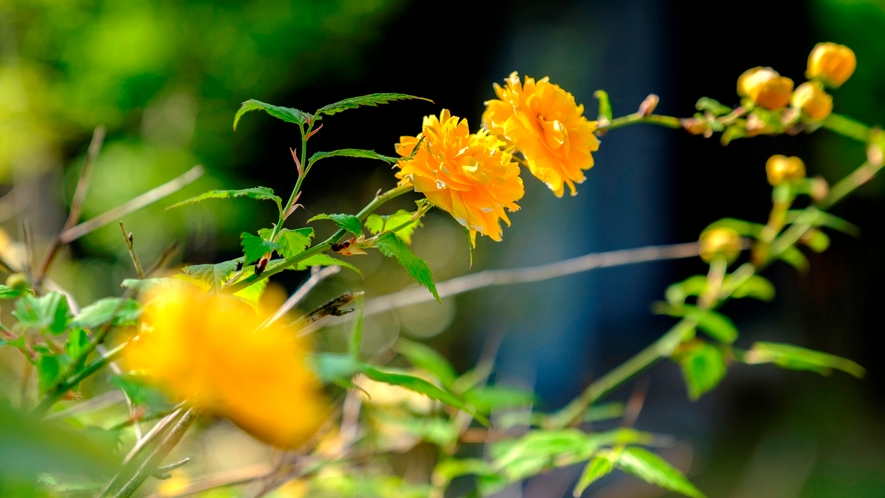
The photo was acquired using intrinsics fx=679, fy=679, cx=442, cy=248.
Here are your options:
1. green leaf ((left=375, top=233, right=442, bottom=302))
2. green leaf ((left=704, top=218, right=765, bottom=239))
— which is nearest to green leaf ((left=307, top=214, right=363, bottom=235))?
green leaf ((left=375, top=233, right=442, bottom=302))

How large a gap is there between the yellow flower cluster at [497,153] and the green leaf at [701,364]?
364mm

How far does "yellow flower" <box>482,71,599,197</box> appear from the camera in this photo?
0.31 m

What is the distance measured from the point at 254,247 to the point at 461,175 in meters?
0.09

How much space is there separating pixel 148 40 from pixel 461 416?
6.63 ft

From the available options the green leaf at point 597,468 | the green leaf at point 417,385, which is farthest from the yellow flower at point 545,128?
the green leaf at point 597,468

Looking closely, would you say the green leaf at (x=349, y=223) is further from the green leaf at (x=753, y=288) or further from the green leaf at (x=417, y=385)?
the green leaf at (x=753, y=288)

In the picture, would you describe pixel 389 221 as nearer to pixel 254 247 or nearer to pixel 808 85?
pixel 254 247

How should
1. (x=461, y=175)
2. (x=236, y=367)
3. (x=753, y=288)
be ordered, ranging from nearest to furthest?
(x=236, y=367)
(x=461, y=175)
(x=753, y=288)

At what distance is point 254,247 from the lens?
25 cm

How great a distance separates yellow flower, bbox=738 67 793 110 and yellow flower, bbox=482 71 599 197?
151 millimetres

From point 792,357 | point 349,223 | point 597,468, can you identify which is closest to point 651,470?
point 597,468

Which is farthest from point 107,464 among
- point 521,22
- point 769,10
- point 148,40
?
point 769,10

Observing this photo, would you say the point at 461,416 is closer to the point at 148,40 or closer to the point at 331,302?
the point at 331,302

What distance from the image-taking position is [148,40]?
2.19 metres
